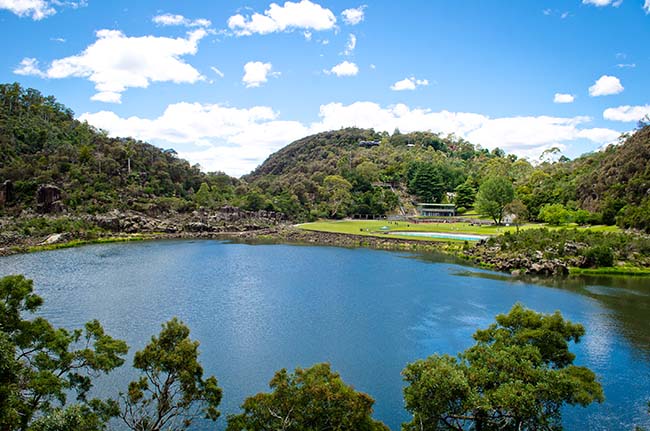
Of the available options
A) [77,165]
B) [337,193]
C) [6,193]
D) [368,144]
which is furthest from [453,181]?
[6,193]

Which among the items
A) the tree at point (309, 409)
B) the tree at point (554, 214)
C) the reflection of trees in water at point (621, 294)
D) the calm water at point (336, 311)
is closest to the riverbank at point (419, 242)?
the reflection of trees in water at point (621, 294)

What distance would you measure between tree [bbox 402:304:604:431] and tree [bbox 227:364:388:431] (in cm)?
181

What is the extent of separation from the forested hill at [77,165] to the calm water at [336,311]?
1456 inches

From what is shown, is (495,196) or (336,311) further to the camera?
(495,196)

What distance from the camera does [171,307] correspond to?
35.7 m

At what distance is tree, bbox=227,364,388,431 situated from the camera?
14.2 meters

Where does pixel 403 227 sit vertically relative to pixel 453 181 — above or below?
below

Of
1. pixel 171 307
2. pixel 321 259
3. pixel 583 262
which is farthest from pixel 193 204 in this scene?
pixel 583 262

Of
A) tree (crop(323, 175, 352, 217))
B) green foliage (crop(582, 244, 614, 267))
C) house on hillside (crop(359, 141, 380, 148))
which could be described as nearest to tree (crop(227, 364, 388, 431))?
green foliage (crop(582, 244, 614, 267))

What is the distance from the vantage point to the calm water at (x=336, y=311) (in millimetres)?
23172

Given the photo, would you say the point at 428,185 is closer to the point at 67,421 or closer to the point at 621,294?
the point at 621,294

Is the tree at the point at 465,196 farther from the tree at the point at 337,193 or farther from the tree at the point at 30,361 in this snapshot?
the tree at the point at 30,361

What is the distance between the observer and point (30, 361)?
14.8 metres

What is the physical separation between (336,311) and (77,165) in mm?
88873
